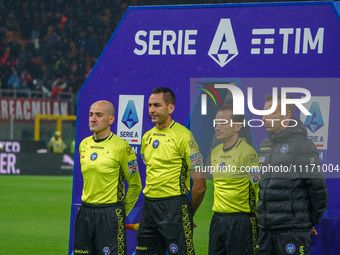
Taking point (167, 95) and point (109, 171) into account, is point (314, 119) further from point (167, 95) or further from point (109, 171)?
point (109, 171)

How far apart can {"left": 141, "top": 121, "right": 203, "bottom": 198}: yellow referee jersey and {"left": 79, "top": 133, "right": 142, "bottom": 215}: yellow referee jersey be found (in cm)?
24

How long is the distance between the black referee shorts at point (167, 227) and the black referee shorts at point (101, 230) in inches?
8.8

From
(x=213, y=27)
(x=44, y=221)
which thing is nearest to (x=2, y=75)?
(x=44, y=221)

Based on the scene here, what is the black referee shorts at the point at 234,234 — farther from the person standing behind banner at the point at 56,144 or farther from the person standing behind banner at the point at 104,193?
the person standing behind banner at the point at 56,144

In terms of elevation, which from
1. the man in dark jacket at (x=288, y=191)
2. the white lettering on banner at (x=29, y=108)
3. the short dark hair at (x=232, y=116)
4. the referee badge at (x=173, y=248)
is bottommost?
the referee badge at (x=173, y=248)

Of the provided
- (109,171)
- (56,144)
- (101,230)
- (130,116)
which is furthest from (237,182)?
(56,144)

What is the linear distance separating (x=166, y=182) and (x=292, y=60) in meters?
1.89

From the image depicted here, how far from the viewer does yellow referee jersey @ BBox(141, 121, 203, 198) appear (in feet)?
21.7

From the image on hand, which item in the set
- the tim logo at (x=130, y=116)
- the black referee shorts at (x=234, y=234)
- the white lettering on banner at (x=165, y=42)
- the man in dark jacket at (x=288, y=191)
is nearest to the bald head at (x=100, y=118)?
the tim logo at (x=130, y=116)

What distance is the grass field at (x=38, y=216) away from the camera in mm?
10250

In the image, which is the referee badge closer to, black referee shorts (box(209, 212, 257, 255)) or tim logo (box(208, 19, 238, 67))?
A: black referee shorts (box(209, 212, 257, 255))

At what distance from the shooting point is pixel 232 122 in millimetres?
6699

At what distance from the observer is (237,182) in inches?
255

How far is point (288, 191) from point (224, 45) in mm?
Answer: 2114
